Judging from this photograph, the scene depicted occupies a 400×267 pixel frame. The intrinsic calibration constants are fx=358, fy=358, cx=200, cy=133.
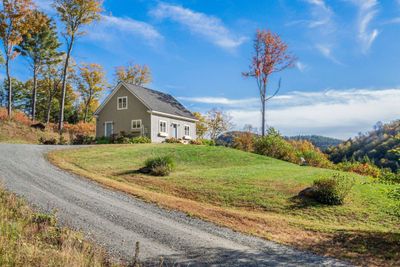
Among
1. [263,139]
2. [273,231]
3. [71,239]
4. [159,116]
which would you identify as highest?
[159,116]

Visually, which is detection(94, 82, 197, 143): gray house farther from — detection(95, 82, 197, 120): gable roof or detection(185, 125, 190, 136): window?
detection(185, 125, 190, 136): window

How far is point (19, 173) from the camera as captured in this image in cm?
1638

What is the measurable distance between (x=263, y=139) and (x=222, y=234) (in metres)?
24.2

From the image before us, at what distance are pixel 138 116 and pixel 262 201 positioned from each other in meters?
23.8

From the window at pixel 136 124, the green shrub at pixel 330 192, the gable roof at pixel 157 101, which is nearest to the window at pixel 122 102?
the gable roof at pixel 157 101

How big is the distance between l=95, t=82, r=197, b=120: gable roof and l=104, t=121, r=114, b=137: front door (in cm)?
191

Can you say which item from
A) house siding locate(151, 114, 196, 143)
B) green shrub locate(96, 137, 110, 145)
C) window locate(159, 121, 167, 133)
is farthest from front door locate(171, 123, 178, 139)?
green shrub locate(96, 137, 110, 145)

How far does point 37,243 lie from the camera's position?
6.88 meters

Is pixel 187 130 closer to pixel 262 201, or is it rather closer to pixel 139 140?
pixel 139 140

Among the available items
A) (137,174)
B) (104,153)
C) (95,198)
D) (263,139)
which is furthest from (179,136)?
(95,198)

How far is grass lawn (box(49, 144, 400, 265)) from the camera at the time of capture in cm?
1091

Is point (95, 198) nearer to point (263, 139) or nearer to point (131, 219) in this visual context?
point (131, 219)

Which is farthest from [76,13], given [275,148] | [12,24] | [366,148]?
[366,148]

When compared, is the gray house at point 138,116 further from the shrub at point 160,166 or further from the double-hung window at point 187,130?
the shrub at point 160,166
